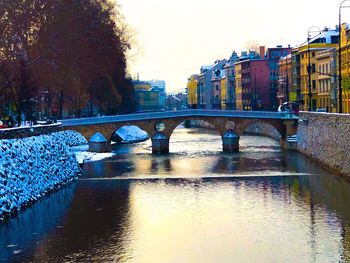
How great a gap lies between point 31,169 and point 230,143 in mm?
34496

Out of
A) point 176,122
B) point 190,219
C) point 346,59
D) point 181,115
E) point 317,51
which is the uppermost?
point 317,51

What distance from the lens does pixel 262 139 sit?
89125 millimetres

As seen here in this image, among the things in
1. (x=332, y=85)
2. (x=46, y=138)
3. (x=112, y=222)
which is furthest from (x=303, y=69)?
(x=112, y=222)

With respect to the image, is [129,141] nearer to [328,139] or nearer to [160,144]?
[160,144]

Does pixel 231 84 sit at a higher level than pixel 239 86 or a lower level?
higher

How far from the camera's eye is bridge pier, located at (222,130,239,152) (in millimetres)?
71688

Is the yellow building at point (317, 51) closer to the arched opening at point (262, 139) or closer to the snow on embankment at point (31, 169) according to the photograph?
the arched opening at point (262, 139)

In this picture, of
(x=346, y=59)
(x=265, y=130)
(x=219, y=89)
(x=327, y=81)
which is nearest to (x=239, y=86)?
(x=219, y=89)

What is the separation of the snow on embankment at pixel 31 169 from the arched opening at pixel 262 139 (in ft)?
86.5

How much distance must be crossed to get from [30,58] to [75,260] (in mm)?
40440

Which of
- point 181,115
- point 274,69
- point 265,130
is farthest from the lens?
point 274,69

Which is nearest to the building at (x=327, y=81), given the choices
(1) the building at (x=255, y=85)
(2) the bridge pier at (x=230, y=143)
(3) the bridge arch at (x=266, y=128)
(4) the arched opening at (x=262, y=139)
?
(3) the bridge arch at (x=266, y=128)

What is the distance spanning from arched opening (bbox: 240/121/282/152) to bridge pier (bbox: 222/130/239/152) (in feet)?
3.58

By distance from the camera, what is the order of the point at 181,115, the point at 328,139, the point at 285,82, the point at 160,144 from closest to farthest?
the point at 328,139 < the point at 160,144 < the point at 181,115 < the point at 285,82
